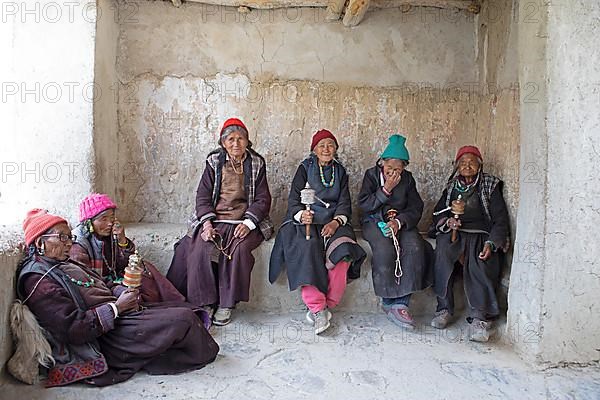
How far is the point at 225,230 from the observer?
14.9 ft

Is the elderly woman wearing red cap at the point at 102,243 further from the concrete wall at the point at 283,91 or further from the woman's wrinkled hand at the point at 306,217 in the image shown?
the concrete wall at the point at 283,91

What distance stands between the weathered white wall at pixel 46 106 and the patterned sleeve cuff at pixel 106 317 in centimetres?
150

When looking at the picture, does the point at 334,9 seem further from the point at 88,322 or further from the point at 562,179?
the point at 88,322

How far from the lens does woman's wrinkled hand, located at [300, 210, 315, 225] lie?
4480 mm

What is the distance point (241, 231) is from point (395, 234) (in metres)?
1.15

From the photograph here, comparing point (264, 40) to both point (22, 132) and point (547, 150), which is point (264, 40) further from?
point (547, 150)

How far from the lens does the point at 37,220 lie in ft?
10.8

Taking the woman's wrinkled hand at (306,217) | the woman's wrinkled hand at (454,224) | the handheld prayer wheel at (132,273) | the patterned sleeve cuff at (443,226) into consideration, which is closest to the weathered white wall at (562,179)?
the woman's wrinkled hand at (454,224)

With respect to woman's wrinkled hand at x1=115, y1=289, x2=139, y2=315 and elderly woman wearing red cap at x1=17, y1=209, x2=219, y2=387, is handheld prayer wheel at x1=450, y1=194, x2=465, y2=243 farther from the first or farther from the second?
woman's wrinkled hand at x1=115, y1=289, x2=139, y2=315

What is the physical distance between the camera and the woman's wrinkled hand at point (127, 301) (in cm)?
334

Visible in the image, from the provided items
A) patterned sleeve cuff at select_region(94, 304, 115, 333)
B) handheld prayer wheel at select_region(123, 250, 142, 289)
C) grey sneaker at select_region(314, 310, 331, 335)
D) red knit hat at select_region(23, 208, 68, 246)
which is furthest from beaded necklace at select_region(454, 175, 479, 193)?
red knit hat at select_region(23, 208, 68, 246)

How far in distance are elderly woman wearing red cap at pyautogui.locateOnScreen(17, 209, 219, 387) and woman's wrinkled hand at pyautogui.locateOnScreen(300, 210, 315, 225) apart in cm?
129

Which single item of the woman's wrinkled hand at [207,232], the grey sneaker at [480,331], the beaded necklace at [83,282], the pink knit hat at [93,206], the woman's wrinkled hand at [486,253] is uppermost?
the pink knit hat at [93,206]

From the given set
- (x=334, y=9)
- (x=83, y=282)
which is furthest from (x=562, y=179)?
(x=83, y=282)
